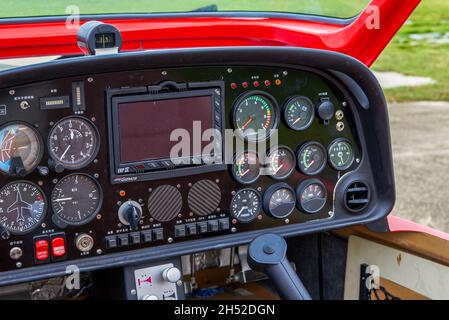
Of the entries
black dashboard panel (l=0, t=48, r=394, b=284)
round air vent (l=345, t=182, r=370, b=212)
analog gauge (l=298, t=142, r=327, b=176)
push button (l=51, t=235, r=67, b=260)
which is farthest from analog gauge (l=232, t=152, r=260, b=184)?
push button (l=51, t=235, r=67, b=260)

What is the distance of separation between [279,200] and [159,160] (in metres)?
0.54

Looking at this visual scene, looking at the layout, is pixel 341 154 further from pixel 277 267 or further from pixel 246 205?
pixel 277 267

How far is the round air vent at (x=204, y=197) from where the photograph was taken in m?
2.81

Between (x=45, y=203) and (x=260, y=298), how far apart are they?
1390mm

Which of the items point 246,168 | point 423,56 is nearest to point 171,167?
point 246,168

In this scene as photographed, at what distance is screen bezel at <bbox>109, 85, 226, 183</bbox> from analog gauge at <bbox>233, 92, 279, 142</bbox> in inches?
3.1

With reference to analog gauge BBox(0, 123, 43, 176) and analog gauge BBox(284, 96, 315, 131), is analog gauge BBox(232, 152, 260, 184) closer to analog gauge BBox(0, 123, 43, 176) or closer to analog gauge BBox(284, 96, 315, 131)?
analog gauge BBox(284, 96, 315, 131)

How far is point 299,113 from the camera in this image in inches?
115

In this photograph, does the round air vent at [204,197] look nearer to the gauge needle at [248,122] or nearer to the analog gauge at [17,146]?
the gauge needle at [248,122]

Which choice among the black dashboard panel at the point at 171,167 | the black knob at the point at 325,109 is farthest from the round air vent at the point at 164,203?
the black knob at the point at 325,109

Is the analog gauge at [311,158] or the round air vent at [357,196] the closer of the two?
the analog gauge at [311,158]

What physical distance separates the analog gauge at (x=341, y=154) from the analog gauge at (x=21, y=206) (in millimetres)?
1148
